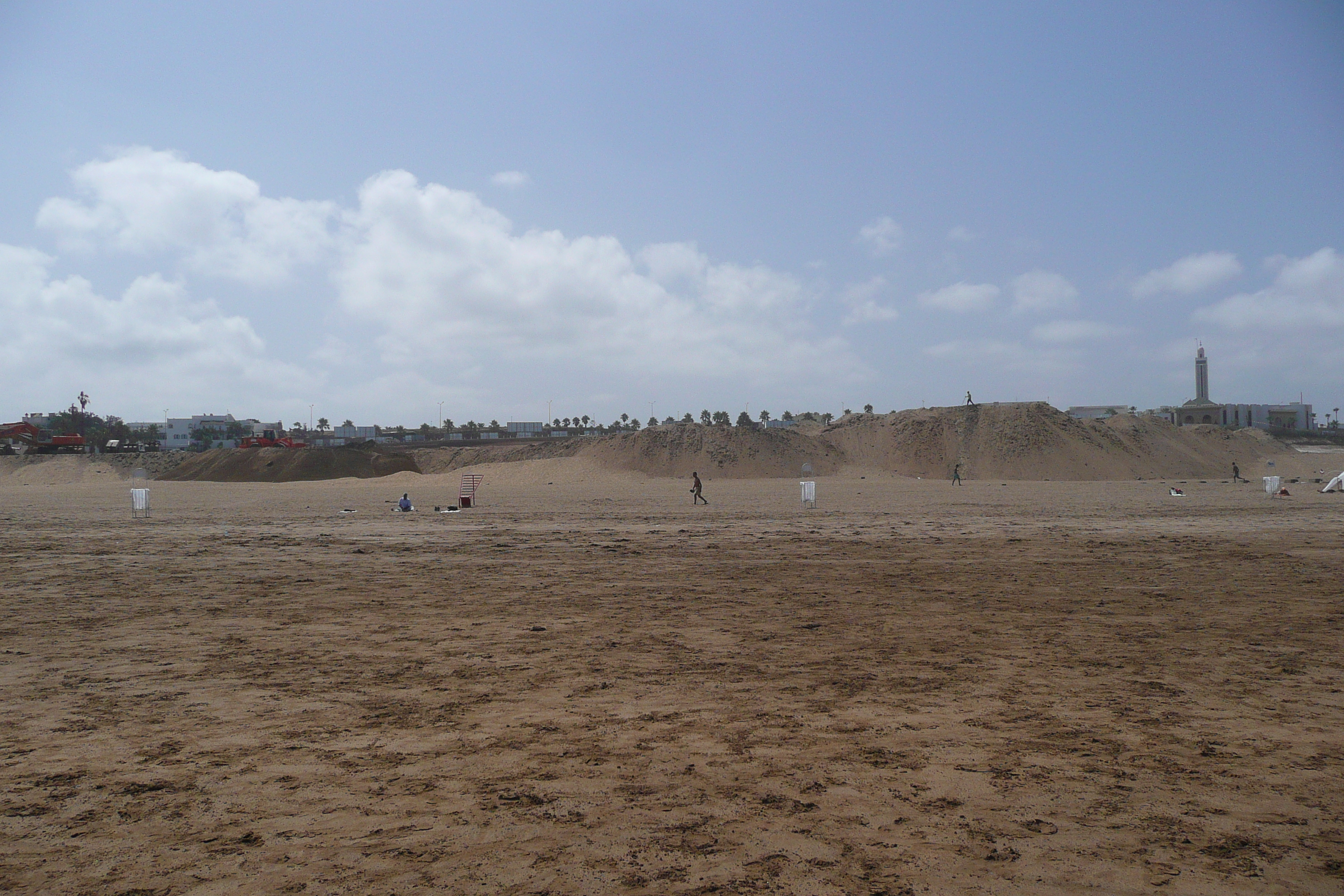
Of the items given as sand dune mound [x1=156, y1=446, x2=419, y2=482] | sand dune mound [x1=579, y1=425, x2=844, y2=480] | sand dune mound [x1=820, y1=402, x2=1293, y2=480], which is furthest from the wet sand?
sand dune mound [x1=820, y1=402, x2=1293, y2=480]

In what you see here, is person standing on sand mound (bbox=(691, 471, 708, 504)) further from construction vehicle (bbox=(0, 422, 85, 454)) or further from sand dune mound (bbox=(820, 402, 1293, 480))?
construction vehicle (bbox=(0, 422, 85, 454))

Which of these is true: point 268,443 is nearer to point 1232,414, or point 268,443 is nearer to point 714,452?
point 714,452

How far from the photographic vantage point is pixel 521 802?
5184 millimetres

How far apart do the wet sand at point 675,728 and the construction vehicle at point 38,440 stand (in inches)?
3410

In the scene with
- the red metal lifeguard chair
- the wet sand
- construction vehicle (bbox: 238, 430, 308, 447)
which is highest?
construction vehicle (bbox: 238, 430, 308, 447)

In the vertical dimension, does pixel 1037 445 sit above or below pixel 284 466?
above

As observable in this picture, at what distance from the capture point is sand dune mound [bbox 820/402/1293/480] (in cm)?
7738

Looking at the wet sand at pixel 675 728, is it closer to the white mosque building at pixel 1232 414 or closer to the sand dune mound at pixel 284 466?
the sand dune mound at pixel 284 466

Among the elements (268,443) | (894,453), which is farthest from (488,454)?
(894,453)

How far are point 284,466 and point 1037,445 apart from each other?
72.5 metres

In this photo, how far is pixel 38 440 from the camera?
9081cm

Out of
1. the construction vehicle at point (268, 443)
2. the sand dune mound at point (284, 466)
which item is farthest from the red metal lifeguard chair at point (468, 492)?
the construction vehicle at point (268, 443)

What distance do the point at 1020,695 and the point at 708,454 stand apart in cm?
7349

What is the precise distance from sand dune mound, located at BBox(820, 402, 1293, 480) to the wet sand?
65.1 m
